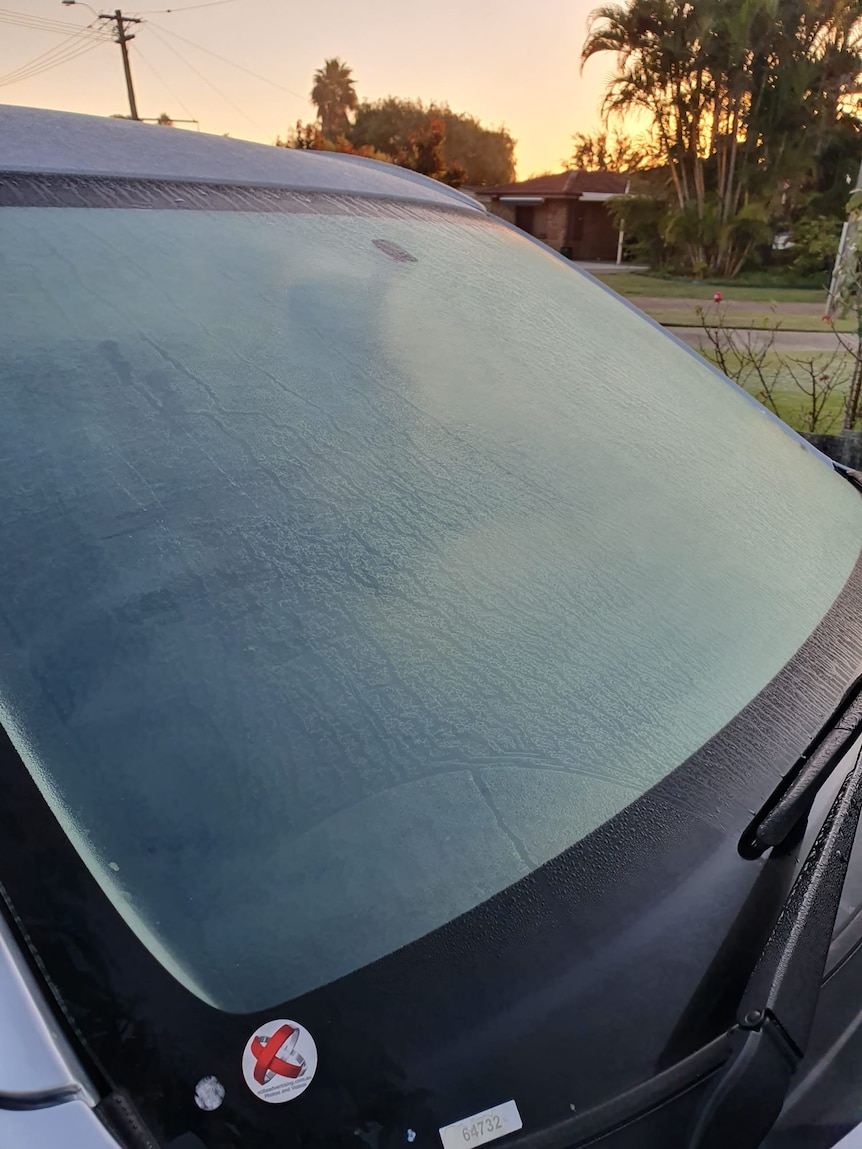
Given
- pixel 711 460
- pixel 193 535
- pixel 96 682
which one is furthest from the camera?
pixel 711 460

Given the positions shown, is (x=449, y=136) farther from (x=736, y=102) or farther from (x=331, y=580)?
(x=331, y=580)

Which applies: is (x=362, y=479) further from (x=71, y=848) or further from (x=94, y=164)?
(x=94, y=164)

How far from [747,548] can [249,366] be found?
717 millimetres

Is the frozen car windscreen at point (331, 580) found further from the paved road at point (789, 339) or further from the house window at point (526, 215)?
the house window at point (526, 215)

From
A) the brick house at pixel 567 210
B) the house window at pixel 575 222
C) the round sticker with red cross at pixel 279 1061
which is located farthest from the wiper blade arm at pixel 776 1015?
the house window at pixel 575 222

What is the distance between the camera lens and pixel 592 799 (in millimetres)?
864

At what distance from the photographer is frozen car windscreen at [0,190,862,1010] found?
0.76m

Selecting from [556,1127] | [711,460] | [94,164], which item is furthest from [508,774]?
[94,164]

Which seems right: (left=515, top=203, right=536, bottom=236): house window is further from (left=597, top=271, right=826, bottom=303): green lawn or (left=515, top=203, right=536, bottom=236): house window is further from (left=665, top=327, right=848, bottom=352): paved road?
(left=665, top=327, right=848, bottom=352): paved road

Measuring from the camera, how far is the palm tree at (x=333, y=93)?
5222 cm

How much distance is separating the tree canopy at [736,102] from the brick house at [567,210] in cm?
777

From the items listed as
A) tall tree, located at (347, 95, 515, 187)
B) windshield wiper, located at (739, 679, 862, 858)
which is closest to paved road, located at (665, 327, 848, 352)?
windshield wiper, located at (739, 679, 862, 858)

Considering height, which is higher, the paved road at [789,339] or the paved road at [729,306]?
the paved road at [729,306]

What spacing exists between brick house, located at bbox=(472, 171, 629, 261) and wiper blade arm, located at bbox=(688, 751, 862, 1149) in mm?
32591
